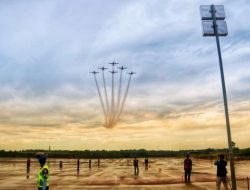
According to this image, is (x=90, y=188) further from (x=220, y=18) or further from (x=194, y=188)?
(x=220, y=18)

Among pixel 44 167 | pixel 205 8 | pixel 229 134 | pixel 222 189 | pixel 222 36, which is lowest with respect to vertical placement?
pixel 222 189

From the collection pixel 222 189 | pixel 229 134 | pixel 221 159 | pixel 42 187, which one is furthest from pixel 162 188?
pixel 42 187

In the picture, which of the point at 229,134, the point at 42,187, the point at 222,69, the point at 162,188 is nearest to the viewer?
the point at 42,187

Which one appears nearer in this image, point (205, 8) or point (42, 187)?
point (42, 187)

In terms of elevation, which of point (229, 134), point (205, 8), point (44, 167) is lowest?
point (44, 167)

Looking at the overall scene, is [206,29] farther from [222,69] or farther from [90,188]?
[90,188]

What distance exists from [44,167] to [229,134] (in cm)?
806

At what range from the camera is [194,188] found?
21.3 m

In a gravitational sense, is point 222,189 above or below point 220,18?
below

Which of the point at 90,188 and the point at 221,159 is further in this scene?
the point at 90,188

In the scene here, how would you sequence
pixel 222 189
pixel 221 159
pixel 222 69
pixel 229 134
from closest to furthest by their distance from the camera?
pixel 229 134
pixel 222 69
pixel 221 159
pixel 222 189

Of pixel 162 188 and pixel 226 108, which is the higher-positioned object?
pixel 226 108

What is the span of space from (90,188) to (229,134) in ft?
36.6

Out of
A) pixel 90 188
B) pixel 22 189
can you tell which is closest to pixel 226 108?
pixel 90 188
